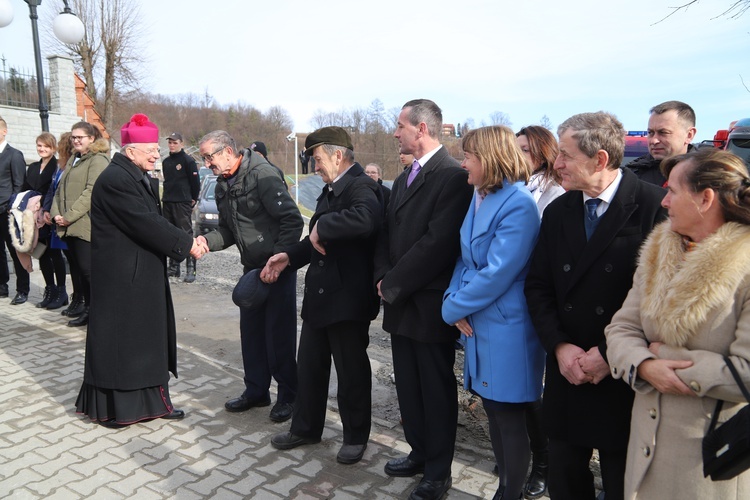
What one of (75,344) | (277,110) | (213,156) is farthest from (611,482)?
(277,110)

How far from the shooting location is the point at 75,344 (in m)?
5.98

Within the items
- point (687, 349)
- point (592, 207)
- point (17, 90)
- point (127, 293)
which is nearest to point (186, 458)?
point (127, 293)

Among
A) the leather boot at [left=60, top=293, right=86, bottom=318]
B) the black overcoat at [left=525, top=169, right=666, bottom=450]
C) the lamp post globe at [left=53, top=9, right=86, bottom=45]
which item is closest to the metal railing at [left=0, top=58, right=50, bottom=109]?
the lamp post globe at [left=53, top=9, right=86, bottom=45]

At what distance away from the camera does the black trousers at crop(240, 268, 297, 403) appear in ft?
14.0

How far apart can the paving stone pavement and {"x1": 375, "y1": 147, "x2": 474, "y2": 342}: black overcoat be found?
1.00m

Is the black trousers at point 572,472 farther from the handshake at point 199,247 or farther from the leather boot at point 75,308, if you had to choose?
the leather boot at point 75,308

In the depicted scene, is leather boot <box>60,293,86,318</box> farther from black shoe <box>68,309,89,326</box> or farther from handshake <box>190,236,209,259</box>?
handshake <box>190,236,209,259</box>

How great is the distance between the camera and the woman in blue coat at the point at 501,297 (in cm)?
278

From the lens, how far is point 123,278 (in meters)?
4.06

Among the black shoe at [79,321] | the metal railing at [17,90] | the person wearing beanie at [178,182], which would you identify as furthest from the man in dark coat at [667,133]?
the metal railing at [17,90]

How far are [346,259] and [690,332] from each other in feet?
6.88

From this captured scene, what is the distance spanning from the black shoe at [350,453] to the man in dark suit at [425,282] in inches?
11.8

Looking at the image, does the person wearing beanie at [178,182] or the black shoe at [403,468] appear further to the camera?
the person wearing beanie at [178,182]

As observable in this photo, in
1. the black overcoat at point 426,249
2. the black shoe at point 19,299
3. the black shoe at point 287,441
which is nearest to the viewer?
the black overcoat at point 426,249
